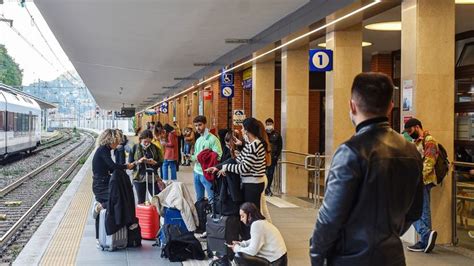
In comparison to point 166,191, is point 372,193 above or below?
above

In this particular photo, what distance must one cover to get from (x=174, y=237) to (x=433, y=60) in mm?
3981

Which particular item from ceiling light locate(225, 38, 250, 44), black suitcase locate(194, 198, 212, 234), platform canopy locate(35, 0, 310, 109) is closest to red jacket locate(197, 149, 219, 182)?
black suitcase locate(194, 198, 212, 234)

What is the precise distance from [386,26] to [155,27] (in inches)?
199

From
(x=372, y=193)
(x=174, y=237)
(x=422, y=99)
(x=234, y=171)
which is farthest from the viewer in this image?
(x=422, y=99)

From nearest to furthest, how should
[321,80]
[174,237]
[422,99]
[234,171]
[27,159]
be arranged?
Result: 1. [234,171]
2. [174,237]
3. [422,99]
4. [321,80]
5. [27,159]

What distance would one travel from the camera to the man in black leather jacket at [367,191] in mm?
2512

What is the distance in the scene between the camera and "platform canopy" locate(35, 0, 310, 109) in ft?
35.1

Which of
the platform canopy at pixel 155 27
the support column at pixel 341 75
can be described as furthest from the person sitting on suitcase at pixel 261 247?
the support column at pixel 341 75

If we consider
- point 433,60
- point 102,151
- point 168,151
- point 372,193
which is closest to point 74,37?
point 168,151

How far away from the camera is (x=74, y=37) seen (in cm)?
1504

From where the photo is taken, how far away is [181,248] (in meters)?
7.07

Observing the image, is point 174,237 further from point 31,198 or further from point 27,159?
point 27,159

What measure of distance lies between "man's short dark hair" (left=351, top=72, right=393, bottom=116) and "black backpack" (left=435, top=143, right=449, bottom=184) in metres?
4.88

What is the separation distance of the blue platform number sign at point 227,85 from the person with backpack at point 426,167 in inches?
471
